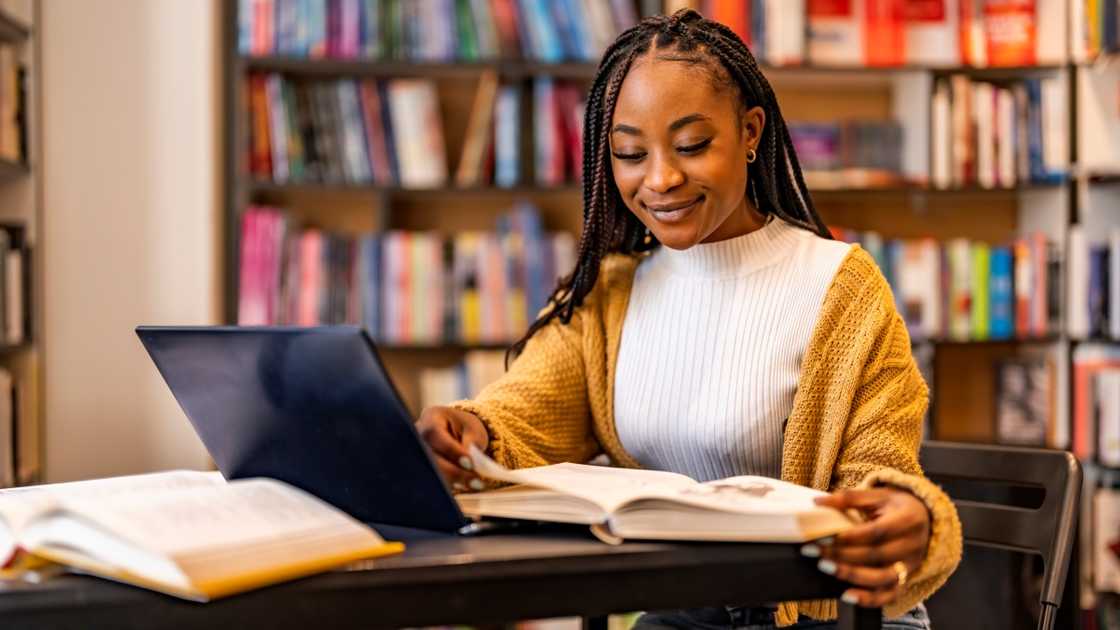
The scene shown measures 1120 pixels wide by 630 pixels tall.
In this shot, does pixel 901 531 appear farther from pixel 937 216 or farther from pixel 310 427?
pixel 937 216

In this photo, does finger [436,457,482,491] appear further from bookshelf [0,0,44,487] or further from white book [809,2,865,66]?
white book [809,2,865,66]

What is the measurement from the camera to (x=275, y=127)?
2822 millimetres

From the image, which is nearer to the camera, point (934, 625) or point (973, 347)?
point (934, 625)

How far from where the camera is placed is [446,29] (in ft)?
9.38

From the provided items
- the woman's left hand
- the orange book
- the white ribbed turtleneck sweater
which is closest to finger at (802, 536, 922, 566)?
the woman's left hand

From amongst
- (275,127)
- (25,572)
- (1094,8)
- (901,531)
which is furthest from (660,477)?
(1094,8)

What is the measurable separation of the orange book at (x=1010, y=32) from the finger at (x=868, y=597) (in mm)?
2456

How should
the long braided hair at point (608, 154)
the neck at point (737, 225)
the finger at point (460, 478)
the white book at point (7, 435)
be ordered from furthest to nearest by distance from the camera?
the white book at point (7, 435) → the neck at point (737, 225) → the long braided hair at point (608, 154) → the finger at point (460, 478)

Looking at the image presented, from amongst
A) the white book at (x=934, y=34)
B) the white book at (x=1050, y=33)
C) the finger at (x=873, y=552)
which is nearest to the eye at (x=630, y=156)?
the finger at (x=873, y=552)

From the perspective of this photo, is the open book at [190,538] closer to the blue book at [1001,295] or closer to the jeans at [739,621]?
the jeans at [739,621]

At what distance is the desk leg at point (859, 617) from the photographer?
791 mm

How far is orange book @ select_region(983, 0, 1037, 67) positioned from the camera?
9.60ft

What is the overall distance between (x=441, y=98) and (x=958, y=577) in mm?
2067

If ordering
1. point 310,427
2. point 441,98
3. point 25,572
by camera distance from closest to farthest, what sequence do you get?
point 25,572
point 310,427
point 441,98
